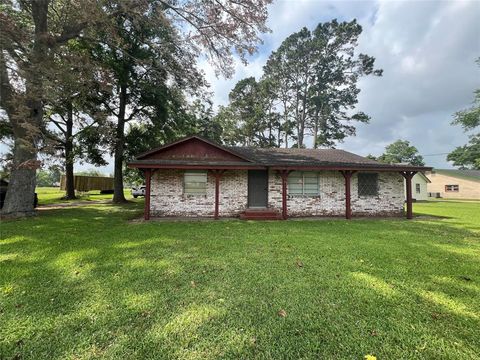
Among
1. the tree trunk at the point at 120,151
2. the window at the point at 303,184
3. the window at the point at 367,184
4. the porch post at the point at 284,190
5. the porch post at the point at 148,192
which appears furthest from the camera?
the tree trunk at the point at 120,151

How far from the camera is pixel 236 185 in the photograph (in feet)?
36.5

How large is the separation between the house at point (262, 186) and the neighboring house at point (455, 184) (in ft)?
96.6

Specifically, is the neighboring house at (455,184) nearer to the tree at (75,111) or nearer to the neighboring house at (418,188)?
the neighboring house at (418,188)

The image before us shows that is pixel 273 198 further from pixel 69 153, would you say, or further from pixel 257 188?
pixel 69 153

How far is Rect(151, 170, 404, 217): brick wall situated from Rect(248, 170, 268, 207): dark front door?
22 cm

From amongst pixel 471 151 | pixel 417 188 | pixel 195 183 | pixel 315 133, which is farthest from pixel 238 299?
pixel 471 151

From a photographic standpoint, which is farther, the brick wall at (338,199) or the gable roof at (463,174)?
the gable roof at (463,174)

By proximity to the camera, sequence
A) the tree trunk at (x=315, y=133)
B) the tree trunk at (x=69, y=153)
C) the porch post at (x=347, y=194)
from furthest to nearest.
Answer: the tree trunk at (x=315, y=133) → the tree trunk at (x=69, y=153) → the porch post at (x=347, y=194)

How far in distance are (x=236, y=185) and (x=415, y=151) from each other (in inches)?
2430

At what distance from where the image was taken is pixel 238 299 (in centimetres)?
319

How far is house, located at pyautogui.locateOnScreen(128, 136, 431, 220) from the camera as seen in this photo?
34.9ft

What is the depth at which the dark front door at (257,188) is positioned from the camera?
37.1 feet

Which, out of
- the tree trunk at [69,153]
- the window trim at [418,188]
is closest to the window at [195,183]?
the tree trunk at [69,153]

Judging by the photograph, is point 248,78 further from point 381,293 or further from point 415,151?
point 415,151
